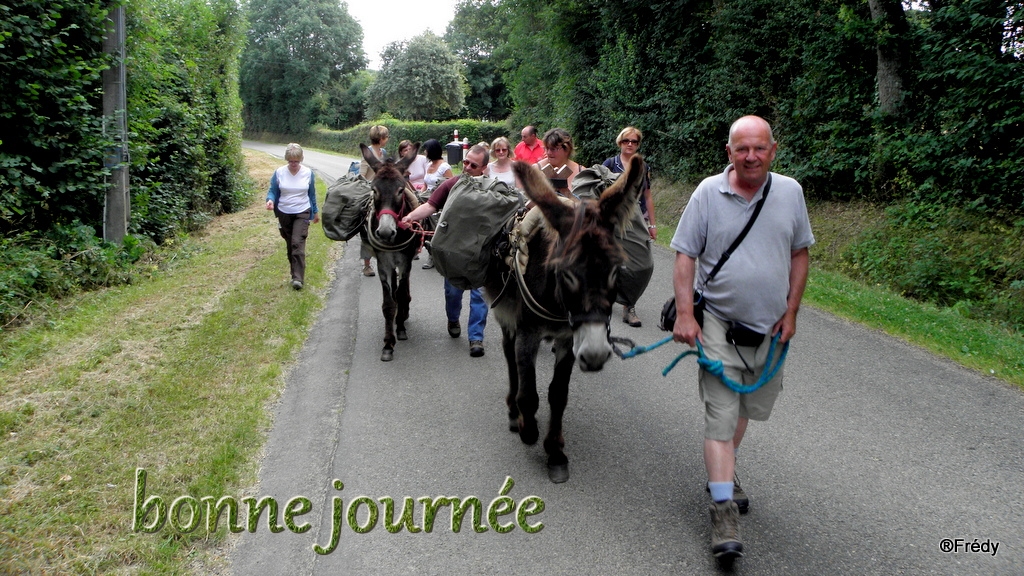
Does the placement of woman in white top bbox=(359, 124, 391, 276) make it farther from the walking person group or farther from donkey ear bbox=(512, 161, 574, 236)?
the walking person group

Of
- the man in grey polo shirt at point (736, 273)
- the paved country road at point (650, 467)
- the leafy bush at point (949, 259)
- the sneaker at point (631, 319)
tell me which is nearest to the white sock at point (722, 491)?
the man in grey polo shirt at point (736, 273)

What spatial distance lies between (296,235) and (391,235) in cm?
322

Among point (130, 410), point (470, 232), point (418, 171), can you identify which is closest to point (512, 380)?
point (470, 232)

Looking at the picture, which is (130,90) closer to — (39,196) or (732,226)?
(39,196)

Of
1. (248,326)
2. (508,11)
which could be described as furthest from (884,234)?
(508,11)

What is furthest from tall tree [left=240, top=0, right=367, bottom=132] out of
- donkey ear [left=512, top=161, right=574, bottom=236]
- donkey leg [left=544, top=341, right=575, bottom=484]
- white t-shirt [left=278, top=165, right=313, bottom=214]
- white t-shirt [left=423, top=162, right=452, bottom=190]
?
donkey ear [left=512, top=161, right=574, bottom=236]

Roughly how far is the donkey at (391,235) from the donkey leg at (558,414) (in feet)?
8.54

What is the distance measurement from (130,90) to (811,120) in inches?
446

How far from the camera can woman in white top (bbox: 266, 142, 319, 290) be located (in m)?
8.66

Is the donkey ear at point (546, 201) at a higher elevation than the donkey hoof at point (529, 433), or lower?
higher

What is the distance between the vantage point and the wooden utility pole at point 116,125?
866 cm

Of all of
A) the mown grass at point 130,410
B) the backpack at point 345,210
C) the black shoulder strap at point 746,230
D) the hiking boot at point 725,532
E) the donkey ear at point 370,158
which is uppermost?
the donkey ear at point 370,158

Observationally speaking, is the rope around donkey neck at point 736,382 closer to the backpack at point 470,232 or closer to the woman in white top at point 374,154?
the backpack at point 470,232

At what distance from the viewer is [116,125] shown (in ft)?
28.8
